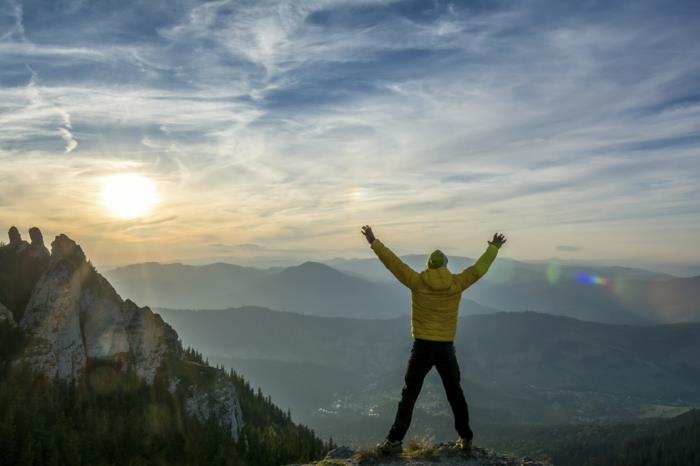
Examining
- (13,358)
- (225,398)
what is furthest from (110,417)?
(225,398)

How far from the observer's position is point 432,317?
1639 cm

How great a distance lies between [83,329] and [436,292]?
1569 inches

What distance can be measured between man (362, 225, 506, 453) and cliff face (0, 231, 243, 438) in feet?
97.6

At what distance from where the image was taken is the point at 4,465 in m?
19.4

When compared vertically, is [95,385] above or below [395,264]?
below

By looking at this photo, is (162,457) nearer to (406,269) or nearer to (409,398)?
(409,398)

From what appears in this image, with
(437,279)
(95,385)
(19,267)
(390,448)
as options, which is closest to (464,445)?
(390,448)

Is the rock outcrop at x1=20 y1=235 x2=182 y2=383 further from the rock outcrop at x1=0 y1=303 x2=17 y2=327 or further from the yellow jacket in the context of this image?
the yellow jacket

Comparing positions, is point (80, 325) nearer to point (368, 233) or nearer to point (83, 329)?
point (83, 329)

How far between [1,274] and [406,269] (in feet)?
134

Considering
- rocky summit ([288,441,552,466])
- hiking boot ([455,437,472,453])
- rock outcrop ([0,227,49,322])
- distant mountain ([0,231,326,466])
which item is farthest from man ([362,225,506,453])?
rock outcrop ([0,227,49,322])

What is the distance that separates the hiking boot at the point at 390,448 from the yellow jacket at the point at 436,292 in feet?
11.6

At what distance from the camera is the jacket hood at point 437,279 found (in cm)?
1589

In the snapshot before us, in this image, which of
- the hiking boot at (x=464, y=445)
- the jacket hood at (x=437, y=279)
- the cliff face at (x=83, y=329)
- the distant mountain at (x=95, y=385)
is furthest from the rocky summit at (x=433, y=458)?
the cliff face at (x=83, y=329)
